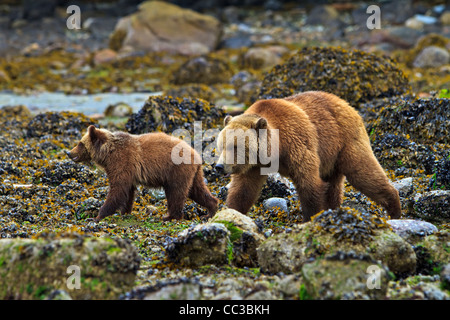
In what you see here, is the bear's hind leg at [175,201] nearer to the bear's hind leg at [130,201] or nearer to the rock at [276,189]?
the bear's hind leg at [130,201]

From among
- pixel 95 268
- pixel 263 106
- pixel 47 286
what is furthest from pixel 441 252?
pixel 47 286

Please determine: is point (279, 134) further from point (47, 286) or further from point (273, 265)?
point (47, 286)

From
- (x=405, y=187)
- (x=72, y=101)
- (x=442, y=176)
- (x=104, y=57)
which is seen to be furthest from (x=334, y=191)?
(x=104, y=57)

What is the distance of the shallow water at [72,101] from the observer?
15945 millimetres

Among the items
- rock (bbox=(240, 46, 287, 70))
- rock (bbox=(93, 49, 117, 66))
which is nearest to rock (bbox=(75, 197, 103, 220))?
rock (bbox=(240, 46, 287, 70))

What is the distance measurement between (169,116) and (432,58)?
13352 millimetres

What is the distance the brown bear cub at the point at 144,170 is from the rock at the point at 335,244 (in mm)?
2612

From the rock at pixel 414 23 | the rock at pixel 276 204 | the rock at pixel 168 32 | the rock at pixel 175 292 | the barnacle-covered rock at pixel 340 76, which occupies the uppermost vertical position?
the rock at pixel 414 23

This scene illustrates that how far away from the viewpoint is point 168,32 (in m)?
26.2

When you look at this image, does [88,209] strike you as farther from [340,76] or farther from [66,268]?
[340,76]

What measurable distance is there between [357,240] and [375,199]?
6.72ft

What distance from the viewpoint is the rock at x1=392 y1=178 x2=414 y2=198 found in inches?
299

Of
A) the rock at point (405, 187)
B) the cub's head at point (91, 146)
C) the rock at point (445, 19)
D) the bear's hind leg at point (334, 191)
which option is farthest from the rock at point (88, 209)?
the rock at point (445, 19)

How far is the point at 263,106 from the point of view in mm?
A: 6363
